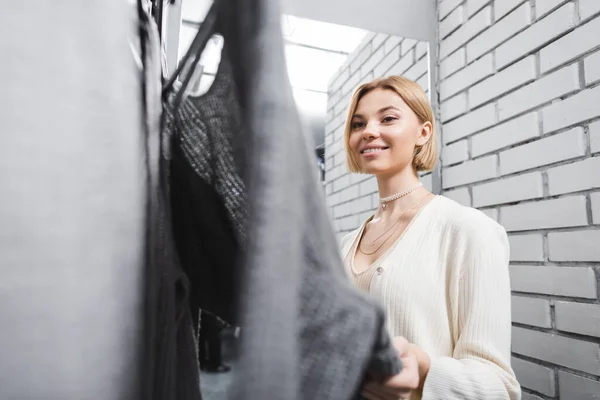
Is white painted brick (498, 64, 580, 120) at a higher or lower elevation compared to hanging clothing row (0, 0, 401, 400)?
higher

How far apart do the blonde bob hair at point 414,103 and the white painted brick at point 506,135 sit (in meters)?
0.28

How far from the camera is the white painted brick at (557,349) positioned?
3.14 ft

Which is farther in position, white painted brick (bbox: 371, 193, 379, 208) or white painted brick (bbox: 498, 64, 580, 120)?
white painted brick (bbox: 371, 193, 379, 208)

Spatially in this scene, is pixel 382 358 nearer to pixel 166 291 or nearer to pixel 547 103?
pixel 166 291

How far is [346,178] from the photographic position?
2.02 m

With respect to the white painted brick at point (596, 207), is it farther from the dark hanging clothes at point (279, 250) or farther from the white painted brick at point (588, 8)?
the dark hanging clothes at point (279, 250)

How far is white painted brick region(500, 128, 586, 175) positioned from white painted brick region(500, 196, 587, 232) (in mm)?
106

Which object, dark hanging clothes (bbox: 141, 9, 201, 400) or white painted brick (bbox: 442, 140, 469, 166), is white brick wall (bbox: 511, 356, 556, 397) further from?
→ dark hanging clothes (bbox: 141, 9, 201, 400)

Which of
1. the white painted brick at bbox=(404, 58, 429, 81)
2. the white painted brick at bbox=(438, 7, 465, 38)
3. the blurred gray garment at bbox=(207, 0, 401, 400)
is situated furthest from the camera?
the white painted brick at bbox=(404, 58, 429, 81)

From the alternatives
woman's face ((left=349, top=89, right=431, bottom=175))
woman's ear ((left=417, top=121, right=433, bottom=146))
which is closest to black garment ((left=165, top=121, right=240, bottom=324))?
woman's face ((left=349, top=89, right=431, bottom=175))

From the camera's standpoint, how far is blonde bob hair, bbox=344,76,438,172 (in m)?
1.04

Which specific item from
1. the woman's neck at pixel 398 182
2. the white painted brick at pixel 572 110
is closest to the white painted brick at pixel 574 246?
the white painted brick at pixel 572 110

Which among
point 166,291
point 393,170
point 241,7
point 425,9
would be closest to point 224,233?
point 166,291

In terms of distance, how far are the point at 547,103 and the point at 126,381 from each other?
1201 mm
